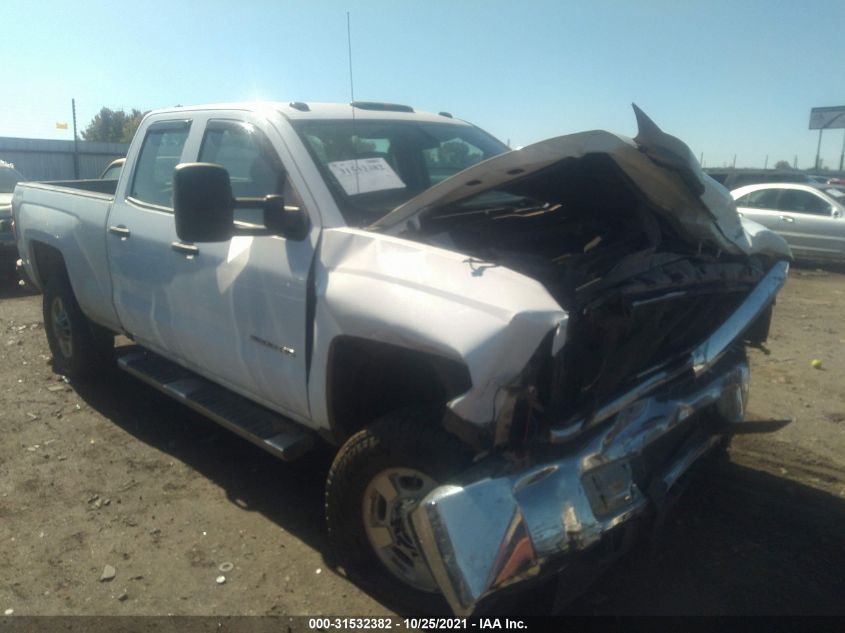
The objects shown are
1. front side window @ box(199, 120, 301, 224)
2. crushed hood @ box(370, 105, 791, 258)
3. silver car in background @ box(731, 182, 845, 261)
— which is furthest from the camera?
silver car in background @ box(731, 182, 845, 261)

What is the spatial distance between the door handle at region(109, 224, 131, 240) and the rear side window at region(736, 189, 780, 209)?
1181 centimetres

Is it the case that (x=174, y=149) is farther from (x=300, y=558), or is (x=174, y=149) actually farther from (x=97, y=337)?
(x=300, y=558)

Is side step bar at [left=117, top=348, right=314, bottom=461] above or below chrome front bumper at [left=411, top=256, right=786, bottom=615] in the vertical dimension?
below

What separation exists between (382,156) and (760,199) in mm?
11923

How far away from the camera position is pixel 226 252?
3.64m

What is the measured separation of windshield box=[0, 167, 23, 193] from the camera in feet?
37.9

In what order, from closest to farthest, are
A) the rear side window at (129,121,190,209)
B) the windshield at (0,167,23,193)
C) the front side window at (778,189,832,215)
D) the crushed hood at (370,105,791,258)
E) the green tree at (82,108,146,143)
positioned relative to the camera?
the crushed hood at (370,105,791,258)
the rear side window at (129,121,190,209)
the windshield at (0,167,23,193)
the front side window at (778,189,832,215)
the green tree at (82,108,146,143)

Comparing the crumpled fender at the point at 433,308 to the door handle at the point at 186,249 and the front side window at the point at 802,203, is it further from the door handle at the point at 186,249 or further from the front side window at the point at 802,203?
the front side window at the point at 802,203

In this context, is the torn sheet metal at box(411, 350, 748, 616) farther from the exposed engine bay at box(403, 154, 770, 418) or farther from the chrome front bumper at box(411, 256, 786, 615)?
the exposed engine bay at box(403, 154, 770, 418)

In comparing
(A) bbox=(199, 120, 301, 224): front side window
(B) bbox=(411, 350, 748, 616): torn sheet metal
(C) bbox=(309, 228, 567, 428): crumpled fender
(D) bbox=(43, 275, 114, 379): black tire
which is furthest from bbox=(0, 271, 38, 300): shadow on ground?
(B) bbox=(411, 350, 748, 616): torn sheet metal

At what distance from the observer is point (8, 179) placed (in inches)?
463

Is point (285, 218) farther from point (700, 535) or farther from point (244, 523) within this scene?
point (700, 535)

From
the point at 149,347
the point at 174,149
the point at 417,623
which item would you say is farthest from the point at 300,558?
the point at 174,149

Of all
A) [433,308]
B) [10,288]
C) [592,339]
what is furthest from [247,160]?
[10,288]
